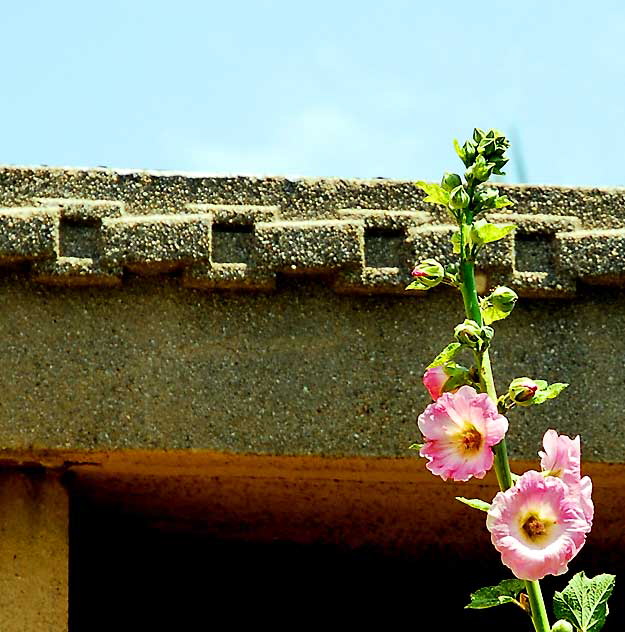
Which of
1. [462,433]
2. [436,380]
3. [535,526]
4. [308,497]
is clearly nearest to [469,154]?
[436,380]

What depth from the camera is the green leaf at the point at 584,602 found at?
4.62 feet

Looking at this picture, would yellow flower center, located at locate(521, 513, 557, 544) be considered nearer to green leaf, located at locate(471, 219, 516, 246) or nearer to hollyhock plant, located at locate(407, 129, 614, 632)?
hollyhock plant, located at locate(407, 129, 614, 632)

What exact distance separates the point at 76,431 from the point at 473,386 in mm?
1009

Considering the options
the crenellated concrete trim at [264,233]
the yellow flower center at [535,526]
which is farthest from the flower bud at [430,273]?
the crenellated concrete trim at [264,233]

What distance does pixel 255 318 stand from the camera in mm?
2449

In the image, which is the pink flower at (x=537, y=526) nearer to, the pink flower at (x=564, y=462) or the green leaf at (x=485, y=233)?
the pink flower at (x=564, y=462)

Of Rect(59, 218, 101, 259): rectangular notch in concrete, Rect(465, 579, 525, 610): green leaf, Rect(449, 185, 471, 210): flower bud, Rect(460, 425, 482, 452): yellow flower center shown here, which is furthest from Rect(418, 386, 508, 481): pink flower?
Rect(59, 218, 101, 259): rectangular notch in concrete

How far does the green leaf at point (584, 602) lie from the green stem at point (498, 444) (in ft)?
0.07

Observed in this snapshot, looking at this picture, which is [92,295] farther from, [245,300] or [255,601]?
[255,601]

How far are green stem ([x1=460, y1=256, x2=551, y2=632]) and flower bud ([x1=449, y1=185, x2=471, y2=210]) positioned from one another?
0.05 metres

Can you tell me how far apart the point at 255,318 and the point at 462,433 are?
3.37ft

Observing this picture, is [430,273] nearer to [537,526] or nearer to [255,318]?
[537,526]

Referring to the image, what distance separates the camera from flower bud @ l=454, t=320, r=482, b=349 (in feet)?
4.87

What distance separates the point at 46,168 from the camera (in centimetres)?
248
